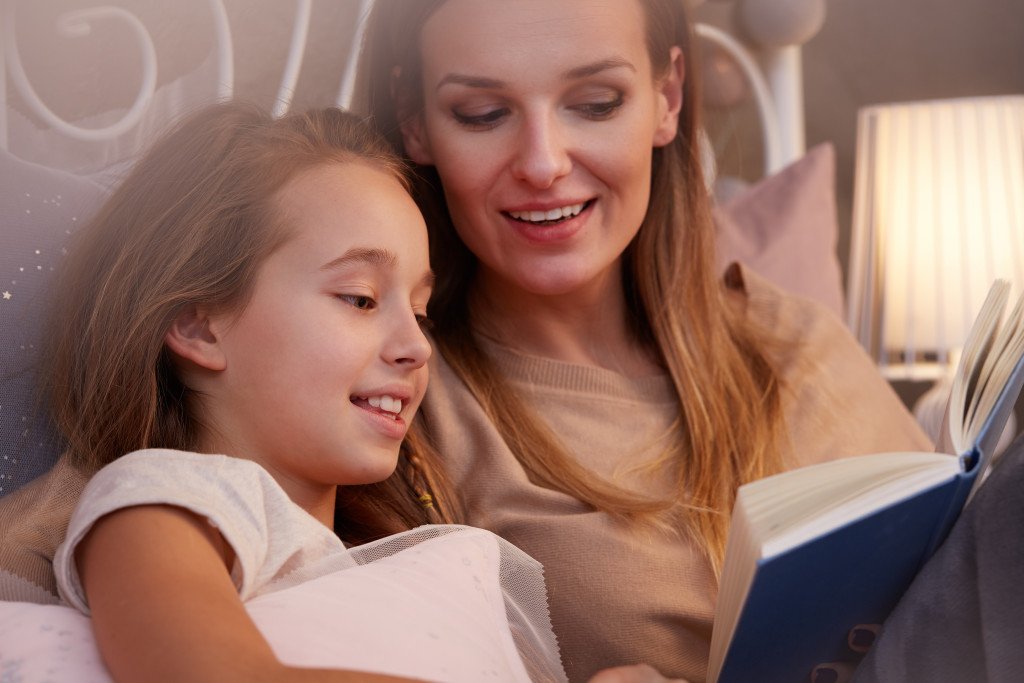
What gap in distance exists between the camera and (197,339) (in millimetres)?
797

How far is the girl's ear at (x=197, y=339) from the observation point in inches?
30.9

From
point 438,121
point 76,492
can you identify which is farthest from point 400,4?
point 76,492

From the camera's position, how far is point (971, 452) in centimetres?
61

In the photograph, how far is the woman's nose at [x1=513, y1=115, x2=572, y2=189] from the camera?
1.00 m

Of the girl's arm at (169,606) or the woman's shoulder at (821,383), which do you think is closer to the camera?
the girl's arm at (169,606)

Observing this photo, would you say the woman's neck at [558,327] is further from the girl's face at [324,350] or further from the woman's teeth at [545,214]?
the girl's face at [324,350]

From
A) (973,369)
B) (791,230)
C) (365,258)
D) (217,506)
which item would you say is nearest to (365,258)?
(365,258)

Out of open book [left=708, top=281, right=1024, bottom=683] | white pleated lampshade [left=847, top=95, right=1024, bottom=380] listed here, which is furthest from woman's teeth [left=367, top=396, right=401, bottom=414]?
white pleated lampshade [left=847, top=95, right=1024, bottom=380]

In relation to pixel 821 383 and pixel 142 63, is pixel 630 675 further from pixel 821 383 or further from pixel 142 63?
pixel 142 63

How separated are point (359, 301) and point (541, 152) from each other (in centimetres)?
31

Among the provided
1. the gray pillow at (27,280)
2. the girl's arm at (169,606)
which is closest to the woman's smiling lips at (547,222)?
the gray pillow at (27,280)

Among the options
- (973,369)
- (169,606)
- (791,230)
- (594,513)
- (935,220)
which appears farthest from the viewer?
(935,220)

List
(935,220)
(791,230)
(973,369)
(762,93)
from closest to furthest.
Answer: (973,369), (791,230), (935,220), (762,93)

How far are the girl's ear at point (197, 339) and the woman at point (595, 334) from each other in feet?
0.94
